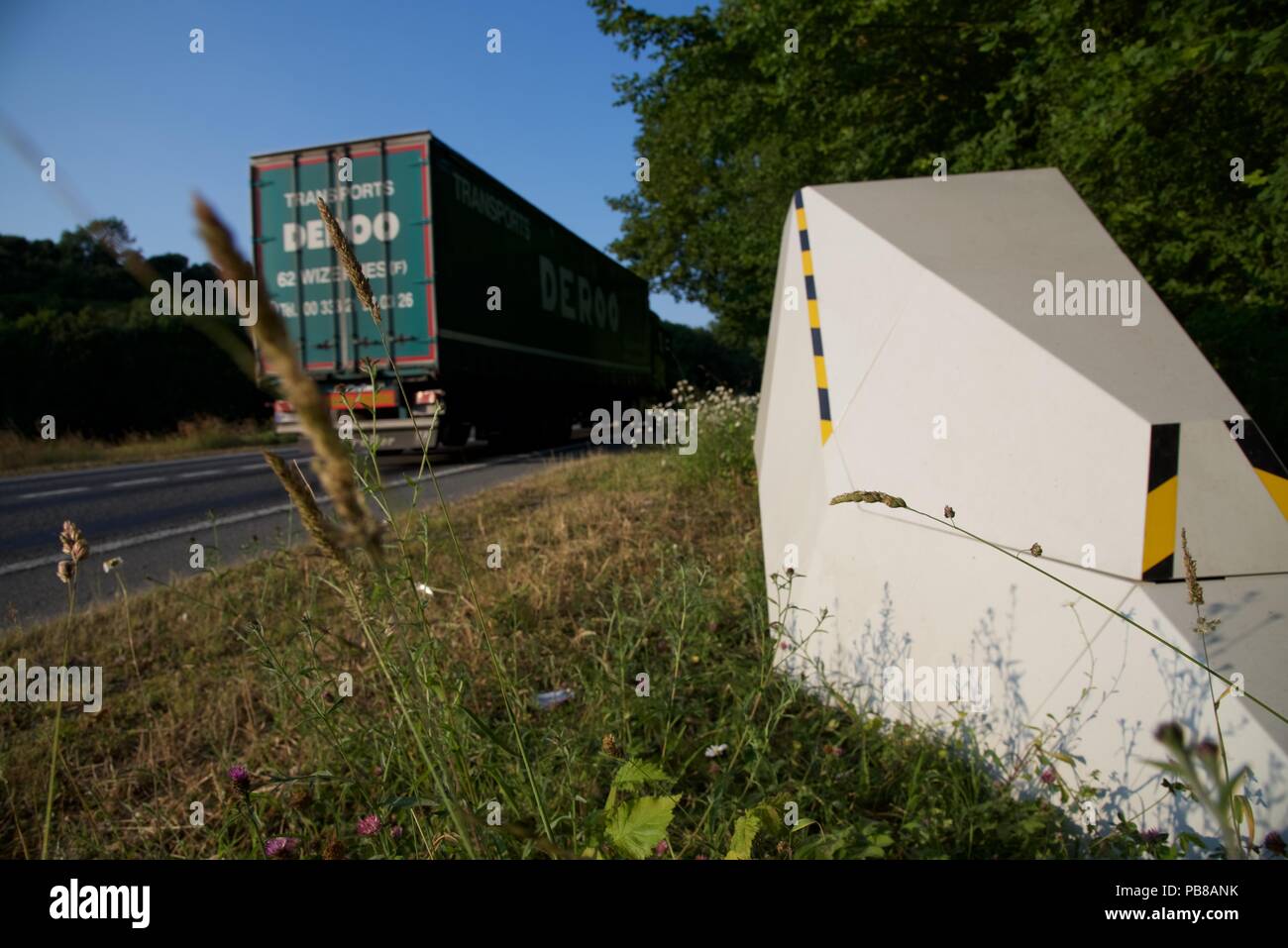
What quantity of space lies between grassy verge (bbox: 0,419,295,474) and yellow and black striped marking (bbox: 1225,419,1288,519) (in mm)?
12534

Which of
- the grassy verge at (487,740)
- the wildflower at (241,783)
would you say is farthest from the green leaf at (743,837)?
the wildflower at (241,783)

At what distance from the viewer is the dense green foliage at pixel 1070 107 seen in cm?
468

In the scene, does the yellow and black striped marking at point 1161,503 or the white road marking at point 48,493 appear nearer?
the yellow and black striped marking at point 1161,503

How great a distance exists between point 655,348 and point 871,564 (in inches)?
806

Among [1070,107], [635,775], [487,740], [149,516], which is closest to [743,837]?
[635,775]

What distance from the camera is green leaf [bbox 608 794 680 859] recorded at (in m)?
1.08

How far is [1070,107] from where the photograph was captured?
550 cm

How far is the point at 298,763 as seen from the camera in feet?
7.15

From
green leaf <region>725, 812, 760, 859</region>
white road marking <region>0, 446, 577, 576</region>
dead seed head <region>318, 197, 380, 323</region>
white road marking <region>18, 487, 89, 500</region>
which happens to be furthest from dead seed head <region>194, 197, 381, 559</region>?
white road marking <region>18, 487, 89, 500</region>

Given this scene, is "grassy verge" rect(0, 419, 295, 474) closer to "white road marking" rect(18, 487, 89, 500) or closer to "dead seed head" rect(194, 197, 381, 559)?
"white road marking" rect(18, 487, 89, 500)

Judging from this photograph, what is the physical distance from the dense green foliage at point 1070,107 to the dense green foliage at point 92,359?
519 inches

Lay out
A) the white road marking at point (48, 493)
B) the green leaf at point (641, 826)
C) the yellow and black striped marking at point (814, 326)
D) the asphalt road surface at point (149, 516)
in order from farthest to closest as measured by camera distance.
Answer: the white road marking at point (48, 493)
the asphalt road surface at point (149, 516)
the yellow and black striped marking at point (814, 326)
the green leaf at point (641, 826)

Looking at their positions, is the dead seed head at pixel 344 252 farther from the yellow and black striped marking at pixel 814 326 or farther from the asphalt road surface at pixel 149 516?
the yellow and black striped marking at pixel 814 326
